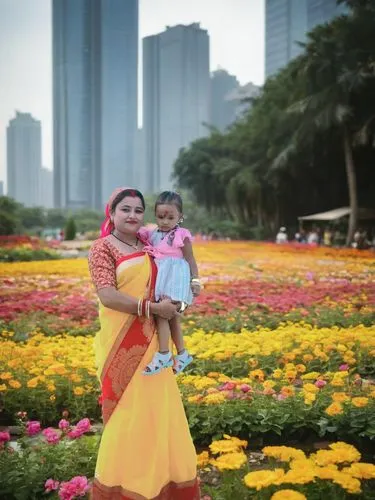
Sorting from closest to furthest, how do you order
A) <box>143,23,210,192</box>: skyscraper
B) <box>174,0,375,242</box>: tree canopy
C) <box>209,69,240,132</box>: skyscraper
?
<box>174,0,375,242</box>: tree canopy < <box>143,23,210,192</box>: skyscraper < <box>209,69,240,132</box>: skyscraper

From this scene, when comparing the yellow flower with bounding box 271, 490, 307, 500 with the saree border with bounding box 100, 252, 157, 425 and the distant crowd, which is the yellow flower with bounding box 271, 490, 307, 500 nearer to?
the saree border with bounding box 100, 252, 157, 425

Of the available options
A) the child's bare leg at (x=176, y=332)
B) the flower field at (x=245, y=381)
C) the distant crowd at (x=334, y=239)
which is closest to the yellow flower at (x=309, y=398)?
the flower field at (x=245, y=381)

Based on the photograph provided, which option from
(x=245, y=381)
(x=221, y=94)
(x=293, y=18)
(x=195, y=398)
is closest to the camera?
(x=195, y=398)

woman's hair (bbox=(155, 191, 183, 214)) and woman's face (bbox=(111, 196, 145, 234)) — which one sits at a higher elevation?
woman's hair (bbox=(155, 191, 183, 214))

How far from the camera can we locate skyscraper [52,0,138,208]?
15.2 meters

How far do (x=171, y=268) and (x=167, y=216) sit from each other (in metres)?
0.23

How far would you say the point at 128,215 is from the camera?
1.97 meters

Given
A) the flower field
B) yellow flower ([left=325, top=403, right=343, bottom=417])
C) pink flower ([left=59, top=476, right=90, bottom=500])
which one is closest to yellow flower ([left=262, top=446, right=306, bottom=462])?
the flower field

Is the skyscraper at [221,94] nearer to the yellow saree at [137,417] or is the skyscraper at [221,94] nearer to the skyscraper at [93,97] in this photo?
the skyscraper at [93,97]

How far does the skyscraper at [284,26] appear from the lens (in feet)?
64.4

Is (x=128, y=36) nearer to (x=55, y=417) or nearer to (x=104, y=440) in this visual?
(x=55, y=417)

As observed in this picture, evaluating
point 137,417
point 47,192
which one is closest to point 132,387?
point 137,417

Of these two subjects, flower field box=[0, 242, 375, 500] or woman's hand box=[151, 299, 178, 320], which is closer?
woman's hand box=[151, 299, 178, 320]

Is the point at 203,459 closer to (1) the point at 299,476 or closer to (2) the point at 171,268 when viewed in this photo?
(1) the point at 299,476
